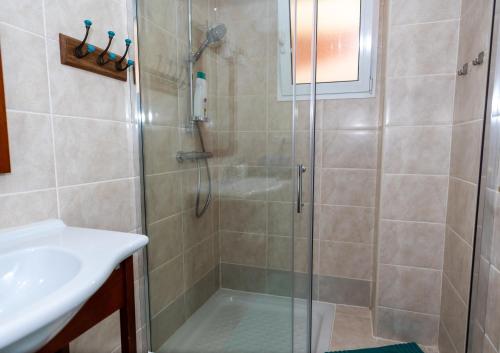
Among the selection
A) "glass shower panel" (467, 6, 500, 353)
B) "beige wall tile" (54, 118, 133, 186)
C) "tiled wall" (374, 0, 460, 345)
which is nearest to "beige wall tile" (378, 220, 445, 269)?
"tiled wall" (374, 0, 460, 345)

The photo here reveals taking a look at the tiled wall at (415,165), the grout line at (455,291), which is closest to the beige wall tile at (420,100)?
the tiled wall at (415,165)

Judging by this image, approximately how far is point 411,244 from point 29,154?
176cm

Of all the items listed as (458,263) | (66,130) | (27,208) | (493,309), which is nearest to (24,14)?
(66,130)

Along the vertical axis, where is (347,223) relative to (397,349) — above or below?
above

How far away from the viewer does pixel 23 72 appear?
85 cm

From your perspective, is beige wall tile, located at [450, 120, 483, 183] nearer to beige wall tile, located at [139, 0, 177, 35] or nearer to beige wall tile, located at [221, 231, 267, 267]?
beige wall tile, located at [221, 231, 267, 267]

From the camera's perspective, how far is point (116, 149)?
1.19 metres

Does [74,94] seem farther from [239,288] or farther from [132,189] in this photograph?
[239,288]

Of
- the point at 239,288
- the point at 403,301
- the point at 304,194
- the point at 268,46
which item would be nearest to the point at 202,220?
the point at 239,288

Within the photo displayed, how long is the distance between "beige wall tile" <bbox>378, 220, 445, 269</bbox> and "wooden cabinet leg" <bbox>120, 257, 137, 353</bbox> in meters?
1.36

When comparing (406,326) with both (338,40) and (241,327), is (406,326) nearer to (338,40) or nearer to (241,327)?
(241,327)

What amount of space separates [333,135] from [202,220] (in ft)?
3.36

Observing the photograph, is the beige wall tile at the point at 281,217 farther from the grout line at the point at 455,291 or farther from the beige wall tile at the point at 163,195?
the grout line at the point at 455,291

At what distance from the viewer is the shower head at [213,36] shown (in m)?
1.50
